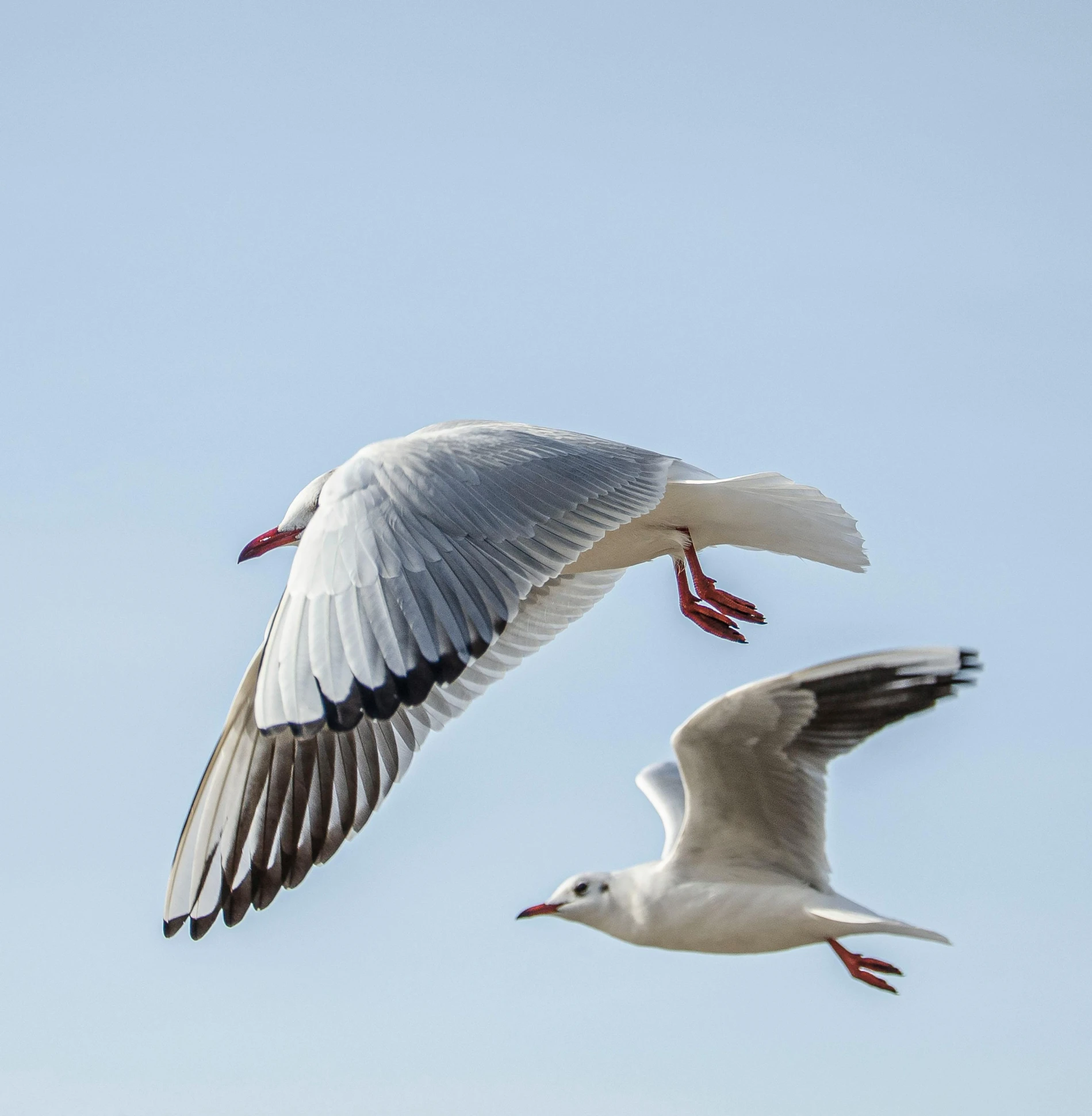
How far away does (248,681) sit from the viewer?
470 cm

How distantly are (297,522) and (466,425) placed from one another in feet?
1.87

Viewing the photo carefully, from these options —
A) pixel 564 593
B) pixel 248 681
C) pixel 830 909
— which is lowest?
pixel 830 909

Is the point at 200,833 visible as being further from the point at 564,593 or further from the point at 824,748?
the point at 824,748

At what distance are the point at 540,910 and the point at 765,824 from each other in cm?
80

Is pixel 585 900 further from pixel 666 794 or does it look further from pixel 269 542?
pixel 269 542

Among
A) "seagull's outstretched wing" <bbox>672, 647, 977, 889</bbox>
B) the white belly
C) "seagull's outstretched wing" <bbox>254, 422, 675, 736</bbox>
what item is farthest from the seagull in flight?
the white belly

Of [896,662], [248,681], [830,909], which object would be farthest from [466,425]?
[830,909]

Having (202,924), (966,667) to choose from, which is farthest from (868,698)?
(202,924)

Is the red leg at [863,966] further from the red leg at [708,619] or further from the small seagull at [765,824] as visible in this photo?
the red leg at [708,619]

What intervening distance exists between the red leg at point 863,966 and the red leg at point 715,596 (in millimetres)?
914

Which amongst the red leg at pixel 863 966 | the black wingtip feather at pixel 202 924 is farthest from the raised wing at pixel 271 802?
the red leg at pixel 863 966

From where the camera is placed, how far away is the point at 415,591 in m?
3.58

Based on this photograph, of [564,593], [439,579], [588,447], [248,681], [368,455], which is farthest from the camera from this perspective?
[564,593]

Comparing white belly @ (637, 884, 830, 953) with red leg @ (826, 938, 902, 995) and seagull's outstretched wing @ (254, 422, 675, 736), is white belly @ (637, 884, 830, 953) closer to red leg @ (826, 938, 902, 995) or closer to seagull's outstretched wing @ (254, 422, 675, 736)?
red leg @ (826, 938, 902, 995)
